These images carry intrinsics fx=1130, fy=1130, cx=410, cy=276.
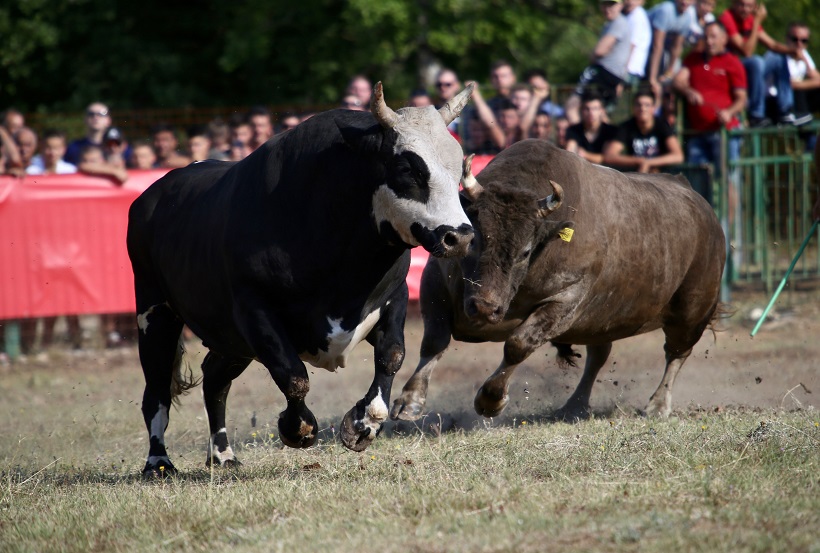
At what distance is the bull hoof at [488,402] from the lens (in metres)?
6.75

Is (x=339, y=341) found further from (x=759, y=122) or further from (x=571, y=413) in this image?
(x=759, y=122)

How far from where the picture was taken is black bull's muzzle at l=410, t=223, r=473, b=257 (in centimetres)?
496

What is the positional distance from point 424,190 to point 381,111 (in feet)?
1.38

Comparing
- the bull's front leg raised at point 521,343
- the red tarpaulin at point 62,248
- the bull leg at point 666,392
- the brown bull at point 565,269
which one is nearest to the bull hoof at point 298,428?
the brown bull at point 565,269

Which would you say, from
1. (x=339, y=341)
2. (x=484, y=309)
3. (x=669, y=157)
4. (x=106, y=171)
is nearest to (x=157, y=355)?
(x=339, y=341)

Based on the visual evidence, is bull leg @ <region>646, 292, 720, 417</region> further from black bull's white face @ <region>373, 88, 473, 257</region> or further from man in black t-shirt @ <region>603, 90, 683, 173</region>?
black bull's white face @ <region>373, 88, 473, 257</region>

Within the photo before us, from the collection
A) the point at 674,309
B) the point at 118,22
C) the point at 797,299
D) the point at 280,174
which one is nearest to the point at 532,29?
the point at 118,22

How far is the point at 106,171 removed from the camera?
11258 mm

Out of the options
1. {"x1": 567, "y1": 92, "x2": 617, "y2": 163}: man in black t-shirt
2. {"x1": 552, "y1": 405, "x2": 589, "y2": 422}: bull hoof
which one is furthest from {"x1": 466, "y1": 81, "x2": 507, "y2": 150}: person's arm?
{"x1": 552, "y1": 405, "x2": 589, "y2": 422}: bull hoof

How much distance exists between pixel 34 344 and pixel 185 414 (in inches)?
111

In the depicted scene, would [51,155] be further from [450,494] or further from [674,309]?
[450,494]

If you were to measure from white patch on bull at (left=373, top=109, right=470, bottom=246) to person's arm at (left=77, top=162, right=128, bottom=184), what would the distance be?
648cm

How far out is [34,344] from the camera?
1106 centimetres

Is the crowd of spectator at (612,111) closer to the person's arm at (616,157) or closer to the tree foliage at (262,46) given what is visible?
the person's arm at (616,157)
